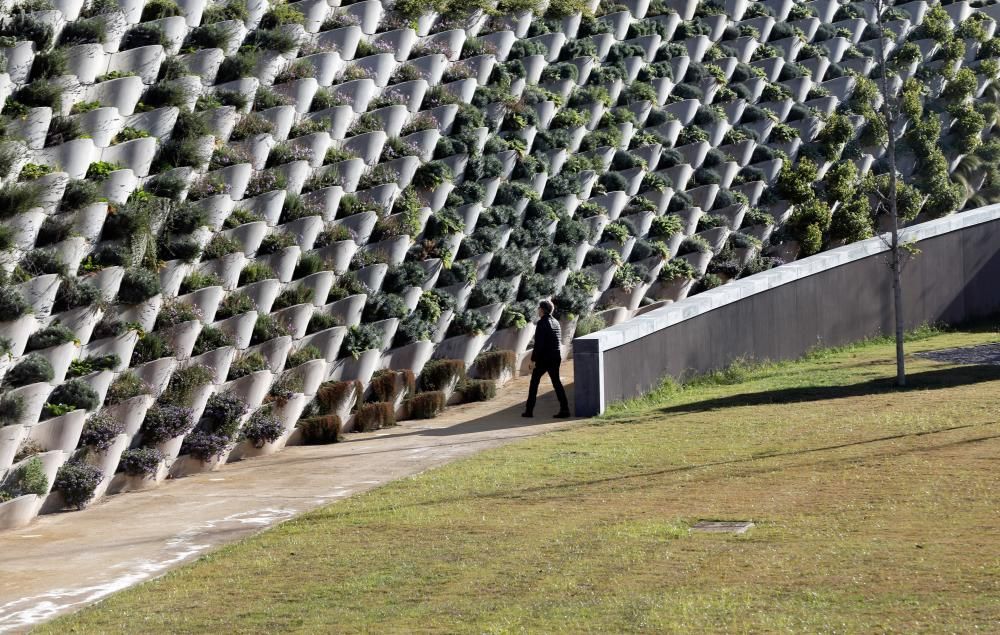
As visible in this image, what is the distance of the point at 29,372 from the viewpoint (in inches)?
584

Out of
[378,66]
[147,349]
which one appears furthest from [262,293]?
[378,66]

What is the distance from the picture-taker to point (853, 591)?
912 centimetres

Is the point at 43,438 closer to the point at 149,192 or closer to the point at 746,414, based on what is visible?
the point at 149,192

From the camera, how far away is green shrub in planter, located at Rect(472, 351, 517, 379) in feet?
70.5

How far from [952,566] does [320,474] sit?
827 cm

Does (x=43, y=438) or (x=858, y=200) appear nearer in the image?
(x=43, y=438)

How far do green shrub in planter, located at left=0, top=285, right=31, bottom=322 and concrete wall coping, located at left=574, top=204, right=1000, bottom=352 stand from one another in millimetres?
7379

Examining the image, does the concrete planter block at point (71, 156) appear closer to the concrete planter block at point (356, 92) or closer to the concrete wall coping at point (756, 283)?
the concrete planter block at point (356, 92)

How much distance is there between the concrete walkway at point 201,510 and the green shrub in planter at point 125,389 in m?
1.20

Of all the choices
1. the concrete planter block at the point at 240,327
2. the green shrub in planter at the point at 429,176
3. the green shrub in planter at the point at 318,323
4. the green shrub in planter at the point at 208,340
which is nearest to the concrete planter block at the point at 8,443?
the green shrub in planter at the point at 208,340

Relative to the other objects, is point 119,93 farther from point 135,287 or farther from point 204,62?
point 135,287

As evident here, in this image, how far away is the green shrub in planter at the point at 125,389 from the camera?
16031 mm

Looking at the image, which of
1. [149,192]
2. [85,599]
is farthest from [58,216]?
[85,599]

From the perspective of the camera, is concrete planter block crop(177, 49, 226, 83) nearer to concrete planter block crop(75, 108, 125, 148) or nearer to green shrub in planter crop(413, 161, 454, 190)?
concrete planter block crop(75, 108, 125, 148)
